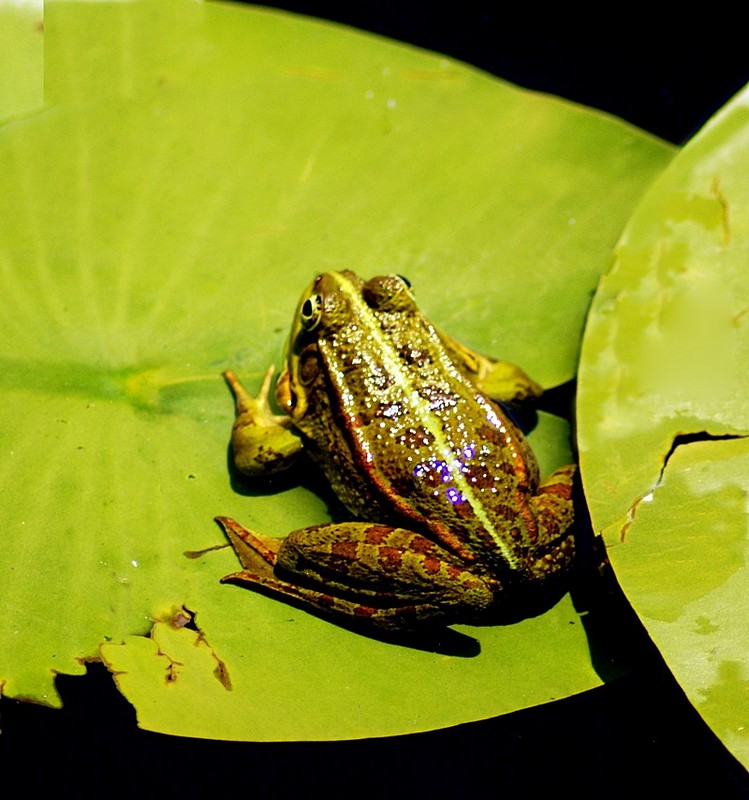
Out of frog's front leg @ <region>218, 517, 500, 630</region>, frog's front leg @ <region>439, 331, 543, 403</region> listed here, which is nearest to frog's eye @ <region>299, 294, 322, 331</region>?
frog's front leg @ <region>439, 331, 543, 403</region>

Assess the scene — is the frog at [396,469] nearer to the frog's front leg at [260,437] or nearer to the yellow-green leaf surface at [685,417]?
the frog's front leg at [260,437]

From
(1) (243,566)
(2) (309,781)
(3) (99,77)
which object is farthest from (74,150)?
(2) (309,781)

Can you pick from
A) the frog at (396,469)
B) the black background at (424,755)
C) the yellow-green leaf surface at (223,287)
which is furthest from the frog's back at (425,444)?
the black background at (424,755)

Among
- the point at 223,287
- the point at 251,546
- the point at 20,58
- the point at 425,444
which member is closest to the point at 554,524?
the point at 425,444

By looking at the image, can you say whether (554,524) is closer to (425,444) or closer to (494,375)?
(425,444)

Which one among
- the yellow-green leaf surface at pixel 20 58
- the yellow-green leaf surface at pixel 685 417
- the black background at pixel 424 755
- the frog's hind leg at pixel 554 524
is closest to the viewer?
the yellow-green leaf surface at pixel 685 417

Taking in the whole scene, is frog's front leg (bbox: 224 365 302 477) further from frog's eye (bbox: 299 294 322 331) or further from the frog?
frog's eye (bbox: 299 294 322 331)
